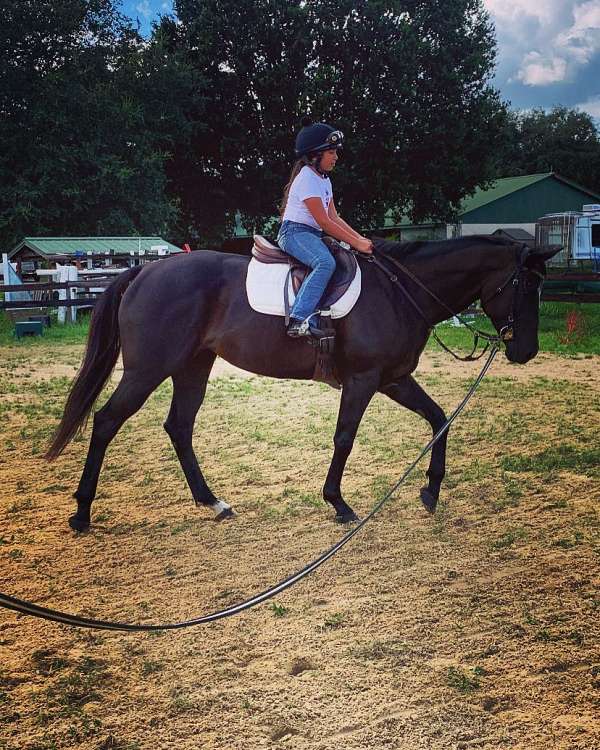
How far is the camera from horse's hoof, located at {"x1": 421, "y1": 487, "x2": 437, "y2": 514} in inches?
225

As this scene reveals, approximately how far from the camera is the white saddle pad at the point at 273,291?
559 cm

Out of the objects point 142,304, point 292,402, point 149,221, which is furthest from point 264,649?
point 149,221

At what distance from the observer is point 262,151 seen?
30.1 metres

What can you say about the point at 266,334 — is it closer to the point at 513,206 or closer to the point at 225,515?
the point at 225,515

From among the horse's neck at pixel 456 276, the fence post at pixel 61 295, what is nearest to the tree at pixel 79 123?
the fence post at pixel 61 295

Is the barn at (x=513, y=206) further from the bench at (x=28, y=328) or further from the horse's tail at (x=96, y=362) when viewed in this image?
the horse's tail at (x=96, y=362)

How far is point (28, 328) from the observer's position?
1739 cm

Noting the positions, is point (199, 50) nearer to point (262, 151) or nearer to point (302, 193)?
point (262, 151)

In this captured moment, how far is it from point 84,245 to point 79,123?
7.01 m

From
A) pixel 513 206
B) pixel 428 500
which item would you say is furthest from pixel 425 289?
pixel 513 206

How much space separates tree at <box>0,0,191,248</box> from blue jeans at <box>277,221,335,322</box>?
22741mm

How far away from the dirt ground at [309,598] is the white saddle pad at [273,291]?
1.66 meters

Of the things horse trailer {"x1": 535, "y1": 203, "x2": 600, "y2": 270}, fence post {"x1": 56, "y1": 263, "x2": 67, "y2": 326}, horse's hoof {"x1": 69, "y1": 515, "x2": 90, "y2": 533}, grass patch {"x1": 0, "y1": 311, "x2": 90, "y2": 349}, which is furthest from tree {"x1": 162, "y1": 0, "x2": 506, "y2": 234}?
horse's hoof {"x1": 69, "y1": 515, "x2": 90, "y2": 533}

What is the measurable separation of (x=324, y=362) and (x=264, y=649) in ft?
8.54
